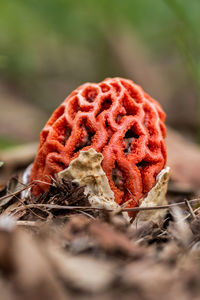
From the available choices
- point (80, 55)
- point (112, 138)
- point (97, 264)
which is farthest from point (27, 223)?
point (80, 55)

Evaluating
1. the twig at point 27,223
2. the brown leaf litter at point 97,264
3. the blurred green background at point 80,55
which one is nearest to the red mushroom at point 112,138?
the twig at point 27,223

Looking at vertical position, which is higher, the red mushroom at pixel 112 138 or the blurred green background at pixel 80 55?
the blurred green background at pixel 80 55

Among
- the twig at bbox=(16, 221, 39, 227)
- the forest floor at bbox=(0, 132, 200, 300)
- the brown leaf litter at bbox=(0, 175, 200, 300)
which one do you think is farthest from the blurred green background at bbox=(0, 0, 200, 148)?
the forest floor at bbox=(0, 132, 200, 300)

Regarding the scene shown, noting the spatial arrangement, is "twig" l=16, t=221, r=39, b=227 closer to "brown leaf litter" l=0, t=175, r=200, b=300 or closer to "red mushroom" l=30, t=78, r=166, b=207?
"brown leaf litter" l=0, t=175, r=200, b=300

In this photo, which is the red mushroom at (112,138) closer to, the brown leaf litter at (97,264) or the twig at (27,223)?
the twig at (27,223)

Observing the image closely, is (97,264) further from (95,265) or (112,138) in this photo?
(112,138)

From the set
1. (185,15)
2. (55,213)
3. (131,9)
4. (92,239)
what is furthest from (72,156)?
(131,9)

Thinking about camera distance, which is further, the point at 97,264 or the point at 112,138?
the point at 112,138
